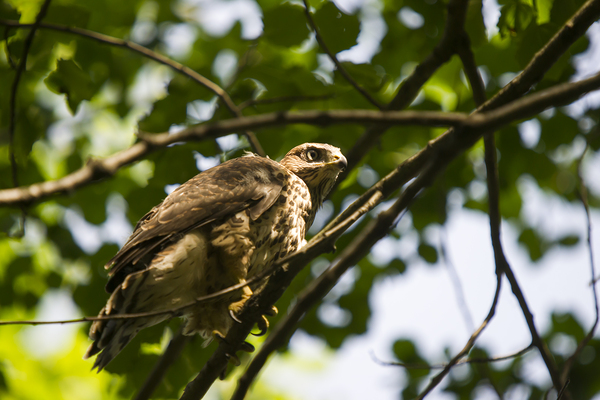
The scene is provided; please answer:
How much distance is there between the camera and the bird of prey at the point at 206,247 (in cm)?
296

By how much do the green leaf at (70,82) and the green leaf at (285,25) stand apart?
1391mm

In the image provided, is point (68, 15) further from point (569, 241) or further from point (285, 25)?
point (569, 241)

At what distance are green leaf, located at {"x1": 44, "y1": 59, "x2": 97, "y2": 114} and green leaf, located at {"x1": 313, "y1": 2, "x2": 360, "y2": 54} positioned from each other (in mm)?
1756

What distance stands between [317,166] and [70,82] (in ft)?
6.72

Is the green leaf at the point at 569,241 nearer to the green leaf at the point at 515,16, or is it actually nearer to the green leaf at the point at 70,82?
the green leaf at the point at 515,16

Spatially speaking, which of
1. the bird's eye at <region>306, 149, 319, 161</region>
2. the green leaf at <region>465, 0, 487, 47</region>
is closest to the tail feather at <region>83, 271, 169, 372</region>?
the bird's eye at <region>306, 149, 319, 161</region>

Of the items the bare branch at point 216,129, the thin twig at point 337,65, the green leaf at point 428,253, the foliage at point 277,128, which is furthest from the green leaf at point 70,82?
the green leaf at point 428,253

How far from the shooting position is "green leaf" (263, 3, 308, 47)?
361 cm

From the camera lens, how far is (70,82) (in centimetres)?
342

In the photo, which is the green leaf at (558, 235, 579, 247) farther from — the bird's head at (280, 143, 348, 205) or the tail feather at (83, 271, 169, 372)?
the tail feather at (83, 271, 169, 372)

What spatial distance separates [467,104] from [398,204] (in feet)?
9.36

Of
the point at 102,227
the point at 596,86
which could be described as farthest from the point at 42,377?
the point at 596,86

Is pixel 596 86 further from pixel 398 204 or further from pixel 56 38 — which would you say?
pixel 56 38

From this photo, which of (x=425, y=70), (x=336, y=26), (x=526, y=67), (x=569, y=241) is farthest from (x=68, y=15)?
(x=569, y=241)
